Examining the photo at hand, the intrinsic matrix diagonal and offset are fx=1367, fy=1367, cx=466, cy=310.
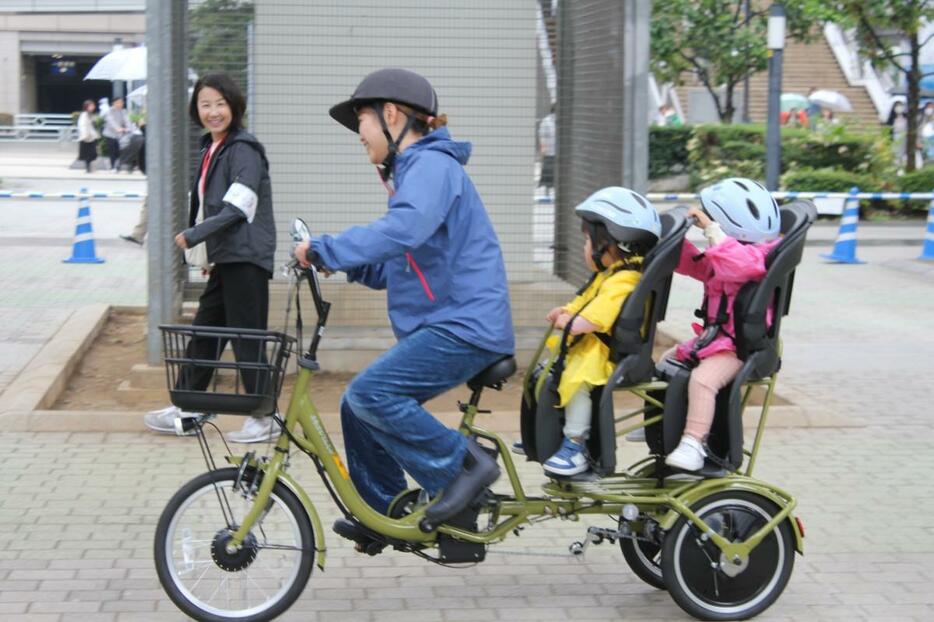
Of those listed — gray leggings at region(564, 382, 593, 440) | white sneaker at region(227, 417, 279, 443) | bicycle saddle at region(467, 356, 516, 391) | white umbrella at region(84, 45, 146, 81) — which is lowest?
white sneaker at region(227, 417, 279, 443)

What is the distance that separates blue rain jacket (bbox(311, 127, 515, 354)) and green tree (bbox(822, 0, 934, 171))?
1809 cm

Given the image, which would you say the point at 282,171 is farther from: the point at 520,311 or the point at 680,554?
the point at 680,554

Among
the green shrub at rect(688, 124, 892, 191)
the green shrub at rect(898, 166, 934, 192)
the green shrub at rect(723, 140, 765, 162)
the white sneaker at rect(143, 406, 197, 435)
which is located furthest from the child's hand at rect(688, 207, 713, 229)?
the green shrub at rect(723, 140, 765, 162)

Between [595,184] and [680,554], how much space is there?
4.45 meters

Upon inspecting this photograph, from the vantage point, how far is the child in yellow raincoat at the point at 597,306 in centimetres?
456

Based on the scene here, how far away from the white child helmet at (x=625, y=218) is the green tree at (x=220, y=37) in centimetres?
452

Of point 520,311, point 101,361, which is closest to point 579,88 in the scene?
point 520,311

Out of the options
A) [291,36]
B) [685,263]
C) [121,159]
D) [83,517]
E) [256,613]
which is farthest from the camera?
[121,159]

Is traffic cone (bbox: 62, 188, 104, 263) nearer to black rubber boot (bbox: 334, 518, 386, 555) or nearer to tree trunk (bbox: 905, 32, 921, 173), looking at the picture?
black rubber boot (bbox: 334, 518, 386, 555)

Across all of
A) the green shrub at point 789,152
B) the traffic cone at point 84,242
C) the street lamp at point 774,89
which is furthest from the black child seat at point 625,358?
the green shrub at point 789,152

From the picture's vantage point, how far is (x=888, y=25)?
70.1 ft

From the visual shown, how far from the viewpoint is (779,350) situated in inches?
188

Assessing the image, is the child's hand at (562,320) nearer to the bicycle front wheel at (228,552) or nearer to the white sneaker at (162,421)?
the bicycle front wheel at (228,552)

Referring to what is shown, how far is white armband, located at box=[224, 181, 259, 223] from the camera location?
6.61 metres
